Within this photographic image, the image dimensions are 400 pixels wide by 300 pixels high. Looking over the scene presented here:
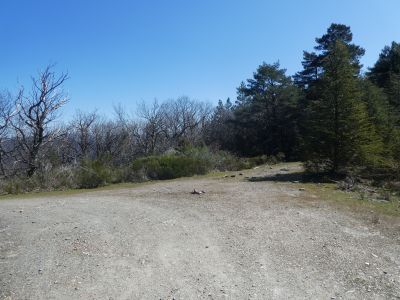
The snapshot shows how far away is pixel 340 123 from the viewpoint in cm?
1903

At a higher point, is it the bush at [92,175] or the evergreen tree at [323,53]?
the evergreen tree at [323,53]

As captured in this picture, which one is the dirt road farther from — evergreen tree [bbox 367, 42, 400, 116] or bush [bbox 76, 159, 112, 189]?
evergreen tree [bbox 367, 42, 400, 116]

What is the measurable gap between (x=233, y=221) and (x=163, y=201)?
3.54 meters

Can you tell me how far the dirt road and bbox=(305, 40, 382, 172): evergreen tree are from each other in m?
8.23

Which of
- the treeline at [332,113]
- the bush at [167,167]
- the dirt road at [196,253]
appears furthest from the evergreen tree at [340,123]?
the dirt road at [196,253]

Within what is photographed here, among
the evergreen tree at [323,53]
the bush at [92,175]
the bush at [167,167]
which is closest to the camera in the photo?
the bush at [92,175]

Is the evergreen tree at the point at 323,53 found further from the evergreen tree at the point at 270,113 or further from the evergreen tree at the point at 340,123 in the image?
the evergreen tree at the point at 340,123

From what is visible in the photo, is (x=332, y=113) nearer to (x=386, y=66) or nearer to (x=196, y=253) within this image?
(x=196, y=253)

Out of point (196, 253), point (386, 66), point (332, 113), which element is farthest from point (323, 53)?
point (196, 253)

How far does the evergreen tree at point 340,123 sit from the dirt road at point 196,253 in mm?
8230

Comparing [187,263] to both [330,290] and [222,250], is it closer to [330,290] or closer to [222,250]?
[222,250]

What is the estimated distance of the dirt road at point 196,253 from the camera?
5.64 m

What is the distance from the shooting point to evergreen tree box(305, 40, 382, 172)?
61.7 ft

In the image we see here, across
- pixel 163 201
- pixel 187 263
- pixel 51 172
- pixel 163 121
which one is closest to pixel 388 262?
pixel 187 263
